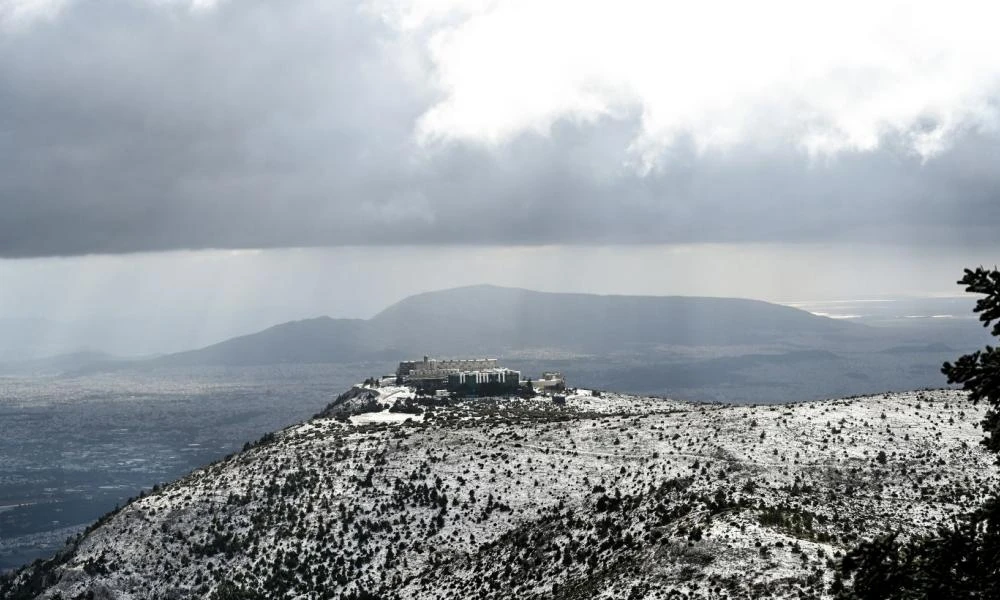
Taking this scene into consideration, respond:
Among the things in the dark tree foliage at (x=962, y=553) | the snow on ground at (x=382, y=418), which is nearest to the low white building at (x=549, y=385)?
the snow on ground at (x=382, y=418)

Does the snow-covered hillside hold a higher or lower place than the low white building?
lower

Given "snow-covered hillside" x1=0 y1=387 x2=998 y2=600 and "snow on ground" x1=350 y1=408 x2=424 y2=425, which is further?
"snow on ground" x1=350 y1=408 x2=424 y2=425

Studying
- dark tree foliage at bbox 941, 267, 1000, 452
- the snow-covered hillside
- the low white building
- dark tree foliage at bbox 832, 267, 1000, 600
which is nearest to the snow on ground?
the snow-covered hillside

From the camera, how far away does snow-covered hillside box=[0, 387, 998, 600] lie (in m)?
51.1

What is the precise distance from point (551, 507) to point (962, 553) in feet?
173

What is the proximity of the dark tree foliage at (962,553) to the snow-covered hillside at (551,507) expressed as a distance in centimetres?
2471

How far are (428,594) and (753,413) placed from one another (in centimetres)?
3721

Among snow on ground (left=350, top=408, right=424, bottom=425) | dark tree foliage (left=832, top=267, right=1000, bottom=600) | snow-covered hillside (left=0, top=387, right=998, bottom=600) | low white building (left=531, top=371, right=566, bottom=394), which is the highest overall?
dark tree foliage (left=832, top=267, right=1000, bottom=600)

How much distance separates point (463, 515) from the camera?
236 feet

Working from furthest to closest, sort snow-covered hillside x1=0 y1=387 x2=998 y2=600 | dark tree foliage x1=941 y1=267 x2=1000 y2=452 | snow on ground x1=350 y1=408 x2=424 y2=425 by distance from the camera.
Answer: snow on ground x1=350 y1=408 x2=424 y2=425, snow-covered hillside x1=0 y1=387 x2=998 y2=600, dark tree foliage x1=941 y1=267 x2=1000 y2=452

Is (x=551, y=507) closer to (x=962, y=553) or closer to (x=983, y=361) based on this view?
(x=962, y=553)

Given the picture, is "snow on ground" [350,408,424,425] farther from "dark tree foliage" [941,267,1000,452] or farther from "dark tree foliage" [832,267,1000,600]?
"dark tree foliage" [941,267,1000,452]

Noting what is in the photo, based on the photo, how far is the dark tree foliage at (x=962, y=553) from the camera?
59.1ft

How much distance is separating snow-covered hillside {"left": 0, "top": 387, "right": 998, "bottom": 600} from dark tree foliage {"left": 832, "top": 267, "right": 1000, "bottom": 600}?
24.7 m
